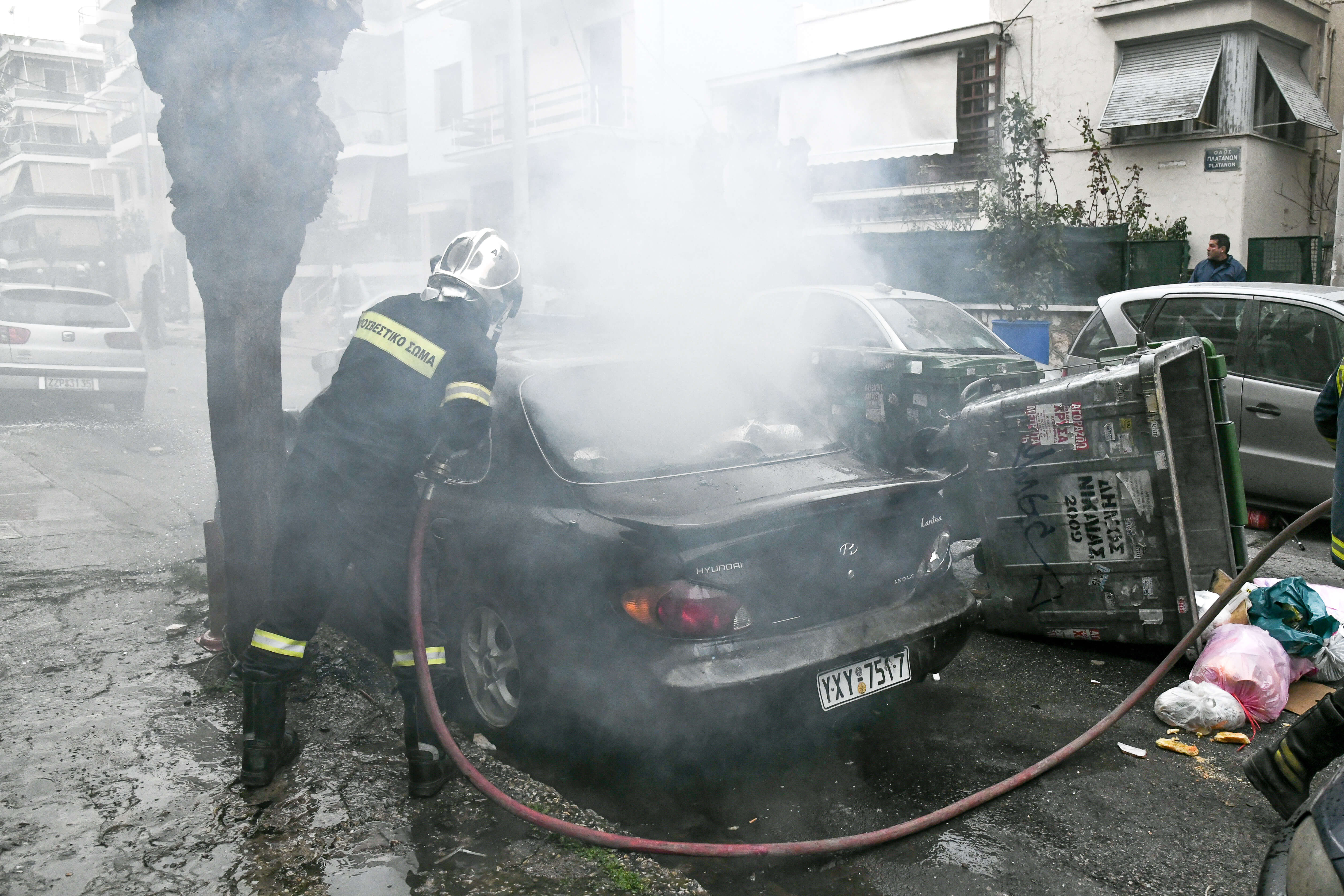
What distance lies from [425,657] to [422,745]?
0.26 meters

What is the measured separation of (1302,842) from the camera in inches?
67.2

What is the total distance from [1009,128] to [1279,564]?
6817 millimetres

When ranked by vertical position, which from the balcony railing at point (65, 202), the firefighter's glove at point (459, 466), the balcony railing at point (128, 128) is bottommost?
the firefighter's glove at point (459, 466)

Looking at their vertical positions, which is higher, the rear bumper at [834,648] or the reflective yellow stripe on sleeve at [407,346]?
the reflective yellow stripe on sleeve at [407,346]

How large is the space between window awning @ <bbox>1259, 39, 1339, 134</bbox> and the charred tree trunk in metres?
12.5

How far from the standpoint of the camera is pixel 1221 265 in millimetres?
8539

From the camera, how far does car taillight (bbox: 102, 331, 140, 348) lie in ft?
32.7

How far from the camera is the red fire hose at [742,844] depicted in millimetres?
2473

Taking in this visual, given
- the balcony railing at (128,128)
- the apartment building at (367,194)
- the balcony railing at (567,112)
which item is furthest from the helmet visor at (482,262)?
the balcony railing at (128,128)

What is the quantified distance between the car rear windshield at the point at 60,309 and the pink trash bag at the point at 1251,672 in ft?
34.3

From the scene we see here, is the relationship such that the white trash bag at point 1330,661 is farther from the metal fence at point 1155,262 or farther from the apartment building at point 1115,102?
the metal fence at point 1155,262

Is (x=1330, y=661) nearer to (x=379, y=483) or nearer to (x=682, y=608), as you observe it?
(x=682, y=608)

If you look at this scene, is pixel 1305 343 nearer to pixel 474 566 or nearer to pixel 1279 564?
pixel 1279 564

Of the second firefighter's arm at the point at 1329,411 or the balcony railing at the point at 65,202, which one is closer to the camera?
the second firefighter's arm at the point at 1329,411
